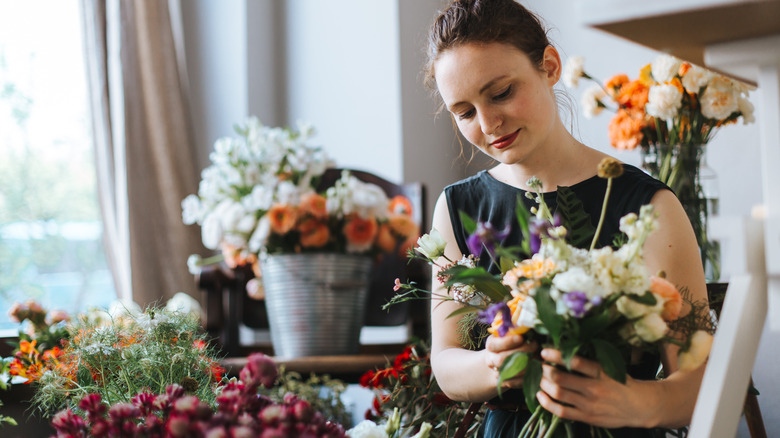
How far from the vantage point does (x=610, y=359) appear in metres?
0.71

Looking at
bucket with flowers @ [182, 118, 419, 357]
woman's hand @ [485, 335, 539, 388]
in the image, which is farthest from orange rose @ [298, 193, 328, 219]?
woman's hand @ [485, 335, 539, 388]

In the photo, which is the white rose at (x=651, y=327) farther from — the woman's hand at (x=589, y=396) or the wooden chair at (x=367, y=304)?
the wooden chair at (x=367, y=304)

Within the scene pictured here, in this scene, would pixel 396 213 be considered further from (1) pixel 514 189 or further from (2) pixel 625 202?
(2) pixel 625 202

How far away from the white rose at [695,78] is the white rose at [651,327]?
104cm

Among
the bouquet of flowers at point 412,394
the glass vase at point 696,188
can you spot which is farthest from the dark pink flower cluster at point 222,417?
the glass vase at point 696,188

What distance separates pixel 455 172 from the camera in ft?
10.2

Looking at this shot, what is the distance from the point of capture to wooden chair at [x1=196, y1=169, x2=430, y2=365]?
230 centimetres

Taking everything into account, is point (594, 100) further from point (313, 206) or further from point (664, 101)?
point (313, 206)

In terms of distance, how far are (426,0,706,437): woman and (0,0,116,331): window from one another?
6.14 feet

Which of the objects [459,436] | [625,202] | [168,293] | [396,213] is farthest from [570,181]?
[168,293]

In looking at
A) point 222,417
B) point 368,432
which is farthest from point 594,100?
point 222,417

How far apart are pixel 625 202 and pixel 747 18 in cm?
59

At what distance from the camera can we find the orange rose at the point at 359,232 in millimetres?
2023

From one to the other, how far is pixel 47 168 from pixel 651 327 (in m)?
2.52
